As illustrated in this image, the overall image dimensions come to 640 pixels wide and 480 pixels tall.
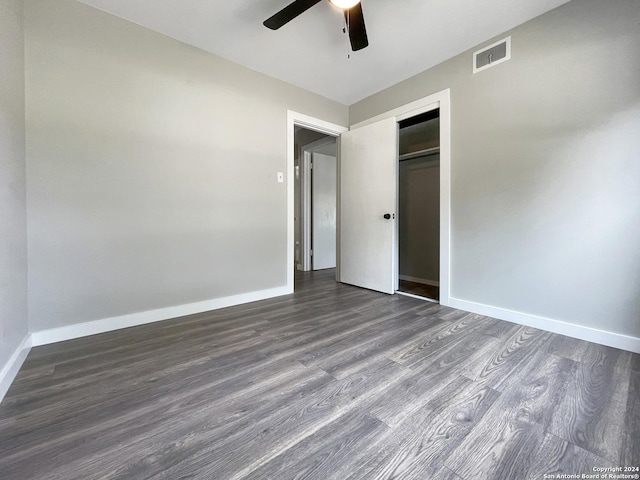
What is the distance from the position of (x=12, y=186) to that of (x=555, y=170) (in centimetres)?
351

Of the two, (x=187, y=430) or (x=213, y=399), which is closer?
(x=187, y=430)

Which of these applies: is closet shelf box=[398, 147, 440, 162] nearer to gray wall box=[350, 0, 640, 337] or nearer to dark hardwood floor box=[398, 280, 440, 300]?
gray wall box=[350, 0, 640, 337]

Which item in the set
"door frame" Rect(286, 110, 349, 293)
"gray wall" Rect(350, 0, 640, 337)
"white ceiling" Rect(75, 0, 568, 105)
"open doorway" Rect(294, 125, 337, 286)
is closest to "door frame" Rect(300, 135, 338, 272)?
"open doorway" Rect(294, 125, 337, 286)

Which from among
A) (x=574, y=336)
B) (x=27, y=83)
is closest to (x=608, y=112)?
(x=574, y=336)

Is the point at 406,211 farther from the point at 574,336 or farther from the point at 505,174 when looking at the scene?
the point at 574,336

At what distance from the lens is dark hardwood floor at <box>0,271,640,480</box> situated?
2.84 feet

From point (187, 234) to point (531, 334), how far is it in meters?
2.91

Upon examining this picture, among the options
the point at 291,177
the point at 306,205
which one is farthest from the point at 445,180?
the point at 306,205

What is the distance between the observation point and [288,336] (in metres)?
1.88

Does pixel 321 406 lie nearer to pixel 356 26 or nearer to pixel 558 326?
pixel 558 326

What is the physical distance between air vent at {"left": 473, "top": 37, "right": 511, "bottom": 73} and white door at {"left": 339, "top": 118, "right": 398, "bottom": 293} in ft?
2.88

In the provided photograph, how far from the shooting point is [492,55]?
2199 millimetres

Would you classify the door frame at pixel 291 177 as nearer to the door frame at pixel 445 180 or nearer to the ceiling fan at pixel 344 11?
the ceiling fan at pixel 344 11

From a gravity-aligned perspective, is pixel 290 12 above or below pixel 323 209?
above
